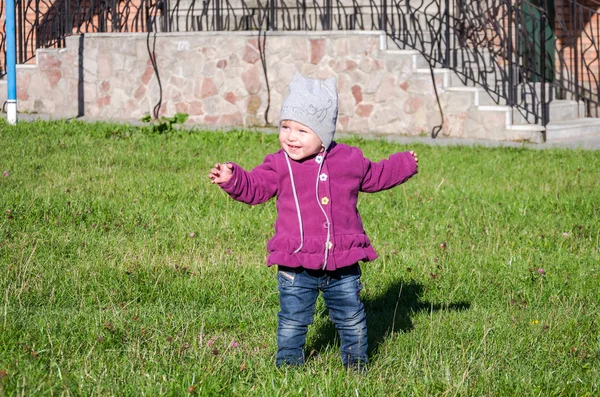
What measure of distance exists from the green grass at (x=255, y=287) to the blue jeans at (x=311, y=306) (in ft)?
0.34

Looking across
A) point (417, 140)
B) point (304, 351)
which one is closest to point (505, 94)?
point (417, 140)

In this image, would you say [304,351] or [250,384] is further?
[304,351]

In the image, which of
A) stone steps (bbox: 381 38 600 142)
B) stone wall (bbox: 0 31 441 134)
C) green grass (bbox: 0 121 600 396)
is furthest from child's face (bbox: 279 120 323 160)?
stone wall (bbox: 0 31 441 134)

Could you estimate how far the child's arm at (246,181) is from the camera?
3.71 m

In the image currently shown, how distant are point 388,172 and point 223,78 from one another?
9.81m

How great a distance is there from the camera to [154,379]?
3459mm

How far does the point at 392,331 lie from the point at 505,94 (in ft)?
Answer: 28.4

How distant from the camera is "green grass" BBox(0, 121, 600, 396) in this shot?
3.68 m

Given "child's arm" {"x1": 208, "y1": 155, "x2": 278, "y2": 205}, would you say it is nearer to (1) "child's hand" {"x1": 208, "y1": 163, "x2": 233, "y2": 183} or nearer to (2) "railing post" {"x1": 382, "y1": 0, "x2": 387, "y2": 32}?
(1) "child's hand" {"x1": 208, "y1": 163, "x2": 233, "y2": 183}

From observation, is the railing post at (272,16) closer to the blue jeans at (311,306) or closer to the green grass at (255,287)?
the green grass at (255,287)

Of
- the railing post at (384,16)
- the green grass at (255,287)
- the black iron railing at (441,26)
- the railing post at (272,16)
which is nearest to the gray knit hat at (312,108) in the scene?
the green grass at (255,287)

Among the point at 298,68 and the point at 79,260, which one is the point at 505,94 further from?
the point at 79,260

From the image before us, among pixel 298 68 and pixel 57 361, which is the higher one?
pixel 298 68

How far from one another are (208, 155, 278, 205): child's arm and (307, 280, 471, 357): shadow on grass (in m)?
0.81
